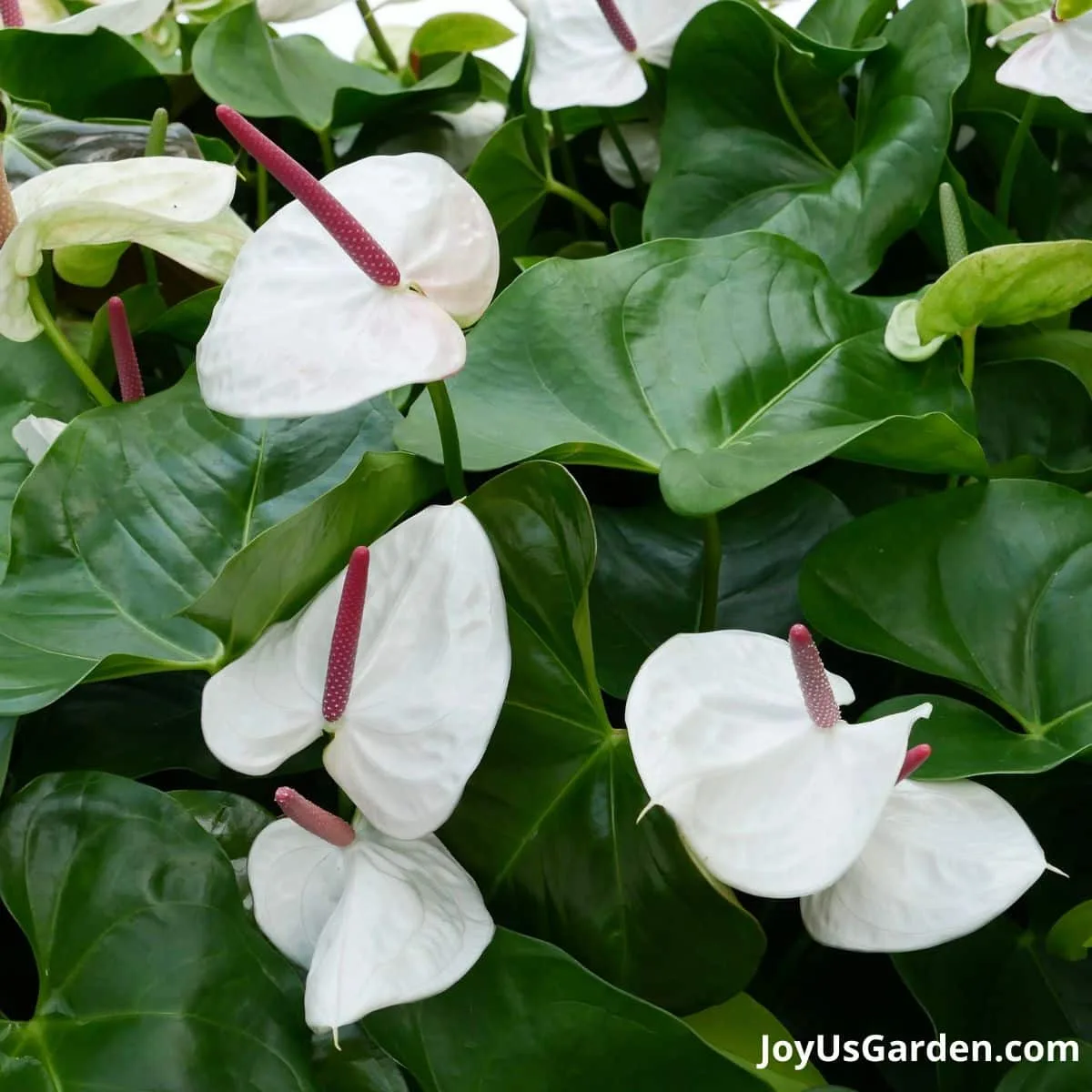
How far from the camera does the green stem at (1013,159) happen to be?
2.04ft

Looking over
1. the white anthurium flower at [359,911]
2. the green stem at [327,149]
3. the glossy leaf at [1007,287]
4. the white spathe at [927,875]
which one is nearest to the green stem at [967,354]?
the glossy leaf at [1007,287]

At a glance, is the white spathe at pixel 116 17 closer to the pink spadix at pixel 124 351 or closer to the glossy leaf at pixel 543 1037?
the pink spadix at pixel 124 351

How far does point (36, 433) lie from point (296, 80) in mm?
351

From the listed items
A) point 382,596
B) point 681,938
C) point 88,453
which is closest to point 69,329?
point 88,453

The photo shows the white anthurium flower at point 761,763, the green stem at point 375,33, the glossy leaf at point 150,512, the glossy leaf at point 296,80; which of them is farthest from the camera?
the green stem at point 375,33

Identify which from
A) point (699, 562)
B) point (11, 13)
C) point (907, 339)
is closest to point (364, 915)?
point (699, 562)

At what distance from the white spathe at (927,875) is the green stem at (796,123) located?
1.49 ft

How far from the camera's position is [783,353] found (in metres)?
0.51

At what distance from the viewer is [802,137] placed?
701 mm

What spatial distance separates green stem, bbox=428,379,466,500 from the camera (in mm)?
413

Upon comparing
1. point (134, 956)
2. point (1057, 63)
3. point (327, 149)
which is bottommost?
point (134, 956)

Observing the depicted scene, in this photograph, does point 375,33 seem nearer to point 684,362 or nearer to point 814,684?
point 684,362

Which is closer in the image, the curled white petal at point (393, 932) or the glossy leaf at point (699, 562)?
the curled white petal at point (393, 932)

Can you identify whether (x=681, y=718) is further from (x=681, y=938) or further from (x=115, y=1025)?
(x=115, y=1025)
